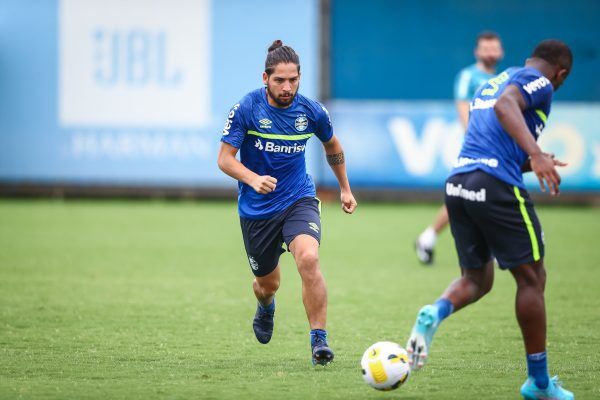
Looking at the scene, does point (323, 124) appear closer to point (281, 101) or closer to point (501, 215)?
point (281, 101)

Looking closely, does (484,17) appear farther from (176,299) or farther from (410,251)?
(176,299)

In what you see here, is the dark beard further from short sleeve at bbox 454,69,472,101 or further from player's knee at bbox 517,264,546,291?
short sleeve at bbox 454,69,472,101

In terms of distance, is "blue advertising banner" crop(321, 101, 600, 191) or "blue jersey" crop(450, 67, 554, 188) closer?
"blue jersey" crop(450, 67, 554, 188)

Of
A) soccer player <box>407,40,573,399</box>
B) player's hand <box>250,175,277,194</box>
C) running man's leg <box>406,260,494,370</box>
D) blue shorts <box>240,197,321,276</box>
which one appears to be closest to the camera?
soccer player <box>407,40,573,399</box>

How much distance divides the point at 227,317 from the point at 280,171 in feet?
7.07

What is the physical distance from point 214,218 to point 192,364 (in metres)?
11.4

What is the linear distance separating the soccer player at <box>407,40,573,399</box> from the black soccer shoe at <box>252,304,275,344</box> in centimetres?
193

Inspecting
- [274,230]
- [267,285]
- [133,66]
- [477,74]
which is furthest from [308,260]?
[133,66]

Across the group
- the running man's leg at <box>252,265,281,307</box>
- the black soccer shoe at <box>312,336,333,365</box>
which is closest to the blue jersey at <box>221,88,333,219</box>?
the running man's leg at <box>252,265,281,307</box>

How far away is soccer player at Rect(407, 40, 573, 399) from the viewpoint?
5863 millimetres

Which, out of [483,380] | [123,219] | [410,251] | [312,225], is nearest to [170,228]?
[123,219]

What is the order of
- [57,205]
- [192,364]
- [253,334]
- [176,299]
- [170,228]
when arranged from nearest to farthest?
[192,364]
[253,334]
[176,299]
[170,228]
[57,205]

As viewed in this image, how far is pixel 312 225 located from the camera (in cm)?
→ 734

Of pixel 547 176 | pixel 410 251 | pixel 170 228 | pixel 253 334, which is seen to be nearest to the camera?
pixel 547 176
